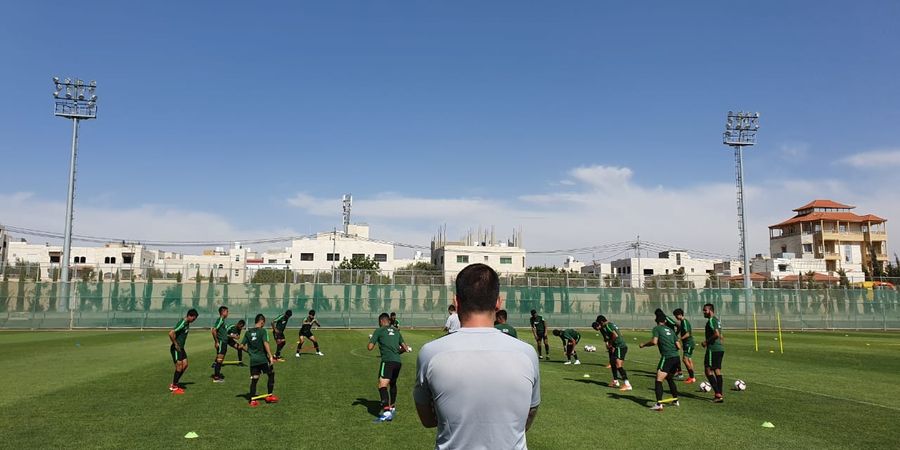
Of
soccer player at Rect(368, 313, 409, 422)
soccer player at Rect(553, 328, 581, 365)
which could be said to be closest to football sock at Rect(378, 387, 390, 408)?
soccer player at Rect(368, 313, 409, 422)

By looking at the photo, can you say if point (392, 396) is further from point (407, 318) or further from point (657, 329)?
point (407, 318)

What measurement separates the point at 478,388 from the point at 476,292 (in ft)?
1.87

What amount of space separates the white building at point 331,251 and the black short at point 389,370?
88.4 meters


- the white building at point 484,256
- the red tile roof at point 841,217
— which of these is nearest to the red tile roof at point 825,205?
the red tile roof at point 841,217

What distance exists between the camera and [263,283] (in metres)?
44.8

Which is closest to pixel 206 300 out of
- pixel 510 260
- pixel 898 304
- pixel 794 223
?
pixel 898 304

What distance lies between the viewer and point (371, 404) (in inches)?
516

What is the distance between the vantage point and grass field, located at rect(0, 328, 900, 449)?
9.94 meters

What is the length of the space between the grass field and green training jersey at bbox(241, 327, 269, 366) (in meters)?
1.10

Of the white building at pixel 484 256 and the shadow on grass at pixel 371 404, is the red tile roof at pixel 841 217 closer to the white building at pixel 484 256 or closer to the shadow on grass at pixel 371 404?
the white building at pixel 484 256

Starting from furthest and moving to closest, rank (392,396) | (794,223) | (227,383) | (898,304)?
(794,223) → (898,304) → (227,383) → (392,396)

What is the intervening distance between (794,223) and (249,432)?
112352 millimetres

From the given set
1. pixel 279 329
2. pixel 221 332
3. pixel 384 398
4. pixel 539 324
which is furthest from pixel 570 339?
pixel 221 332

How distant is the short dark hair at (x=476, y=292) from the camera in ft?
10.9
